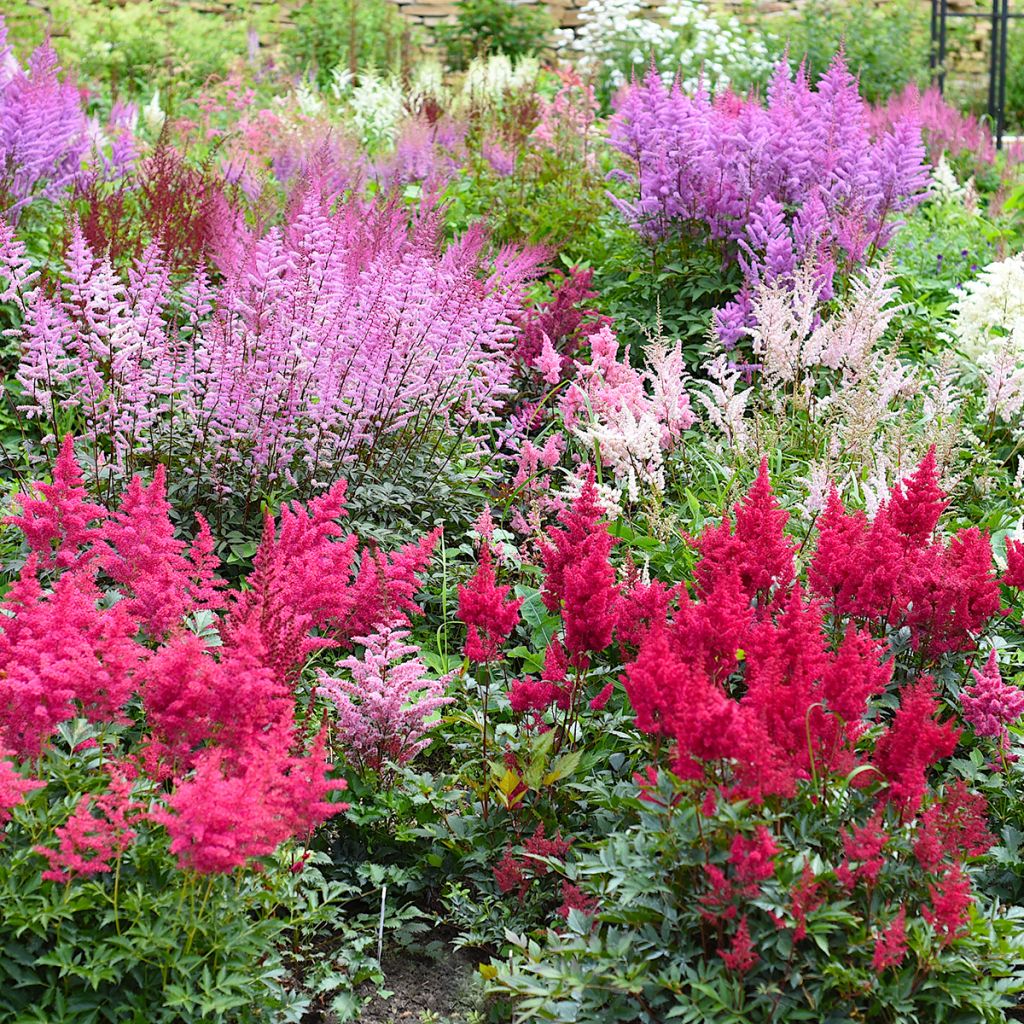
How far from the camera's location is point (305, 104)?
11.0 metres

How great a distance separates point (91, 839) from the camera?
8.21 ft

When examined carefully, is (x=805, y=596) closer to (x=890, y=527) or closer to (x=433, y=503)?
(x=890, y=527)

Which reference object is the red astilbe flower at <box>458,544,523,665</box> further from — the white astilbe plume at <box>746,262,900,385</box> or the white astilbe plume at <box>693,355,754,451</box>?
the white astilbe plume at <box>746,262,900,385</box>

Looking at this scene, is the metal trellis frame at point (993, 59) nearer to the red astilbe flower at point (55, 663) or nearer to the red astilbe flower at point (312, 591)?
the red astilbe flower at point (312, 591)

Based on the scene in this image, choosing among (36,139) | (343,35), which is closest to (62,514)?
(36,139)

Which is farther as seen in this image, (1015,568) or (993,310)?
(993,310)

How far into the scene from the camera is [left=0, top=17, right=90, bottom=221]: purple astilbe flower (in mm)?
6070

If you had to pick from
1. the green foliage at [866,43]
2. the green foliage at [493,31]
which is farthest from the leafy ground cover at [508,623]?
the green foliage at [493,31]

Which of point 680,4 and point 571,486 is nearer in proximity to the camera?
point 571,486

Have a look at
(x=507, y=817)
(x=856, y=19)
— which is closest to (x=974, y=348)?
(x=507, y=817)

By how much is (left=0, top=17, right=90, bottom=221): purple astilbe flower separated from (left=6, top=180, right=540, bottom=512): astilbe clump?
5.26 ft

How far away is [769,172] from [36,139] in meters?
3.54

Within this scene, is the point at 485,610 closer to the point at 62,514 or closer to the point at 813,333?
the point at 62,514

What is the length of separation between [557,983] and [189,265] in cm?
380
